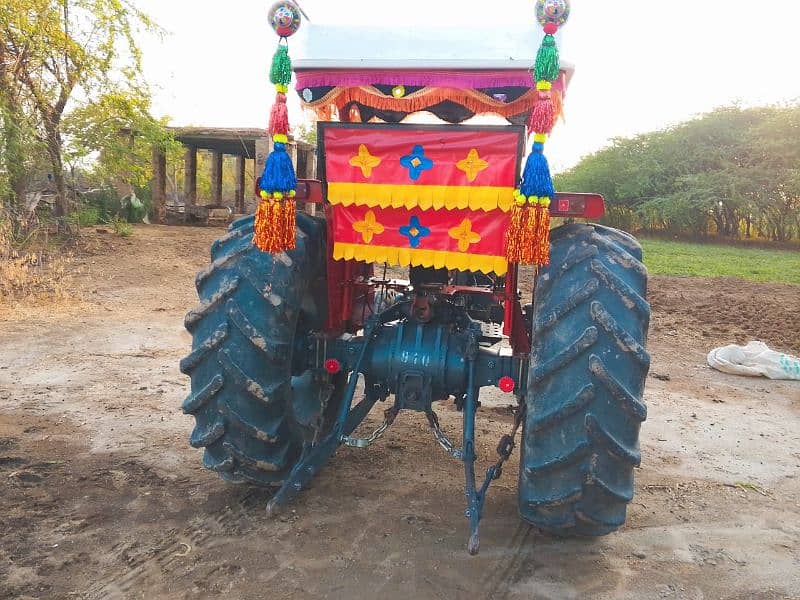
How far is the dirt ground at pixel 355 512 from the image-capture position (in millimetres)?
2717

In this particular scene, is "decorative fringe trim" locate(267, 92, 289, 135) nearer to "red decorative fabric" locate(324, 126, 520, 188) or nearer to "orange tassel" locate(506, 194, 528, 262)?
"red decorative fabric" locate(324, 126, 520, 188)

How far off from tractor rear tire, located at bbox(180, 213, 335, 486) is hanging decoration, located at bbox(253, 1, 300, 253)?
0.19 metres

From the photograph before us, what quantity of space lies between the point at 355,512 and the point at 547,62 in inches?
89.0

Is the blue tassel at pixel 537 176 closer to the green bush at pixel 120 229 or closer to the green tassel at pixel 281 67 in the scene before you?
the green tassel at pixel 281 67

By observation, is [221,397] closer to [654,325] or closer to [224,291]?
[224,291]

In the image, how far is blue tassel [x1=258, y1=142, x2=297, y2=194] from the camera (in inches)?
112

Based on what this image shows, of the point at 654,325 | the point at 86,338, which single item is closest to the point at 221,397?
the point at 86,338

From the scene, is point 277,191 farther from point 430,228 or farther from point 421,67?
point 421,67

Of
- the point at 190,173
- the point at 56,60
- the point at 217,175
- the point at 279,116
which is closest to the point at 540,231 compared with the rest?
the point at 279,116

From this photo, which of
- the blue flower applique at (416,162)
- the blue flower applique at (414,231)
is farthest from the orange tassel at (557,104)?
the blue flower applique at (414,231)

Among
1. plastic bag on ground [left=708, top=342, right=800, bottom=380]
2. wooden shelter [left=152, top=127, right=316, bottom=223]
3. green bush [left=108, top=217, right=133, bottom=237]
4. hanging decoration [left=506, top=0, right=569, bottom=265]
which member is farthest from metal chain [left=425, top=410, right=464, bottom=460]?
green bush [left=108, top=217, right=133, bottom=237]

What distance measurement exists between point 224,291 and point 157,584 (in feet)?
4.02

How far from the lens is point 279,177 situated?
2.85m

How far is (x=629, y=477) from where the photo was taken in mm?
2695
